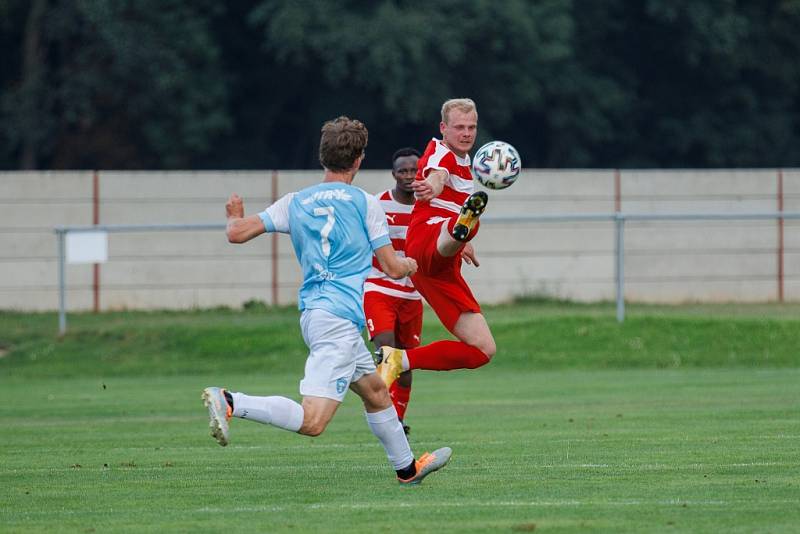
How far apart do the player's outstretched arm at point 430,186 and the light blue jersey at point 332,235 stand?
150 centimetres

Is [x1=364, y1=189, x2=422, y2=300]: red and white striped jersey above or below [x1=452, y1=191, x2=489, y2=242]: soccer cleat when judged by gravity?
below

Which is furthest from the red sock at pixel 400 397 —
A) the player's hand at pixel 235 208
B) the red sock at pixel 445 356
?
the player's hand at pixel 235 208

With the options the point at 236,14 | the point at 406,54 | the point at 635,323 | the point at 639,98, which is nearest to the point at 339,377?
the point at 635,323

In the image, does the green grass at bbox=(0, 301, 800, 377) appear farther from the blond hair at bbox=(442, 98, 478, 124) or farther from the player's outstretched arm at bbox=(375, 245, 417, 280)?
the player's outstretched arm at bbox=(375, 245, 417, 280)

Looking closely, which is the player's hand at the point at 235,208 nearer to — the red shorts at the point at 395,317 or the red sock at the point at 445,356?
the red sock at the point at 445,356

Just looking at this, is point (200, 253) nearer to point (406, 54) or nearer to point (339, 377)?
point (406, 54)

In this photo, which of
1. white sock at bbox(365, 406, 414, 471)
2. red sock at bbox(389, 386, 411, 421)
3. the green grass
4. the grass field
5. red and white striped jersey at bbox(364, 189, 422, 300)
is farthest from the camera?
the green grass

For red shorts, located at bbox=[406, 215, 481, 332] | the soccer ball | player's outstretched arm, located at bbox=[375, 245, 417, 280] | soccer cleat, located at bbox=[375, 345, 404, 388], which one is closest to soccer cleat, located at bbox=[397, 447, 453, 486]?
player's outstretched arm, located at bbox=[375, 245, 417, 280]

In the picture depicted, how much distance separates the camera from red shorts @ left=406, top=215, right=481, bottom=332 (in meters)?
10.4

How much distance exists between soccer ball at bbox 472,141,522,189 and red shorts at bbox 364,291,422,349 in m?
1.73

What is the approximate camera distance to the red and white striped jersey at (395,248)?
461 inches

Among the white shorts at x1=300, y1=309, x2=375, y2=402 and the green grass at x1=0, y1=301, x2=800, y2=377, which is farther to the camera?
the green grass at x1=0, y1=301, x2=800, y2=377

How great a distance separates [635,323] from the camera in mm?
21000

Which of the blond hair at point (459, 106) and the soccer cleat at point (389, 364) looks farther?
the blond hair at point (459, 106)
